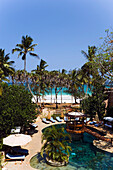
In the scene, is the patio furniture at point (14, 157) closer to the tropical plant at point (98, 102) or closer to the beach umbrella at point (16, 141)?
the beach umbrella at point (16, 141)

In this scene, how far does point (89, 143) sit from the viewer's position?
1816cm

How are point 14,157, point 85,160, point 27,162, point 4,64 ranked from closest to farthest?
point 27,162 → point 14,157 → point 85,160 → point 4,64

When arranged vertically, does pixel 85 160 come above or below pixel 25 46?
below

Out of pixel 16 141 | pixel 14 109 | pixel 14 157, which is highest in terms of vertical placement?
pixel 14 109

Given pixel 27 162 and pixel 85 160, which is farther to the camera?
pixel 85 160

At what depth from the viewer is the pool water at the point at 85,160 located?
12.3m

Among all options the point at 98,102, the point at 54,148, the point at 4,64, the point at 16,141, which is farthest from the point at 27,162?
the point at 4,64

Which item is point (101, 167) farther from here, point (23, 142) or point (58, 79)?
point (58, 79)

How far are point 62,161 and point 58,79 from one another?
38268mm

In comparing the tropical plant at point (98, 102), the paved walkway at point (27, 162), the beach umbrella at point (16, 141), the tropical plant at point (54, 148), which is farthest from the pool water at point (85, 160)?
the tropical plant at point (98, 102)

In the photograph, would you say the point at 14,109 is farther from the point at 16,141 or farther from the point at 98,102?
the point at 98,102

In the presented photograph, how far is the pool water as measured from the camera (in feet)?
40.4

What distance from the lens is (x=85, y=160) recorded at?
13773mm

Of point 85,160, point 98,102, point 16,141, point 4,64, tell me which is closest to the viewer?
point 16,141
